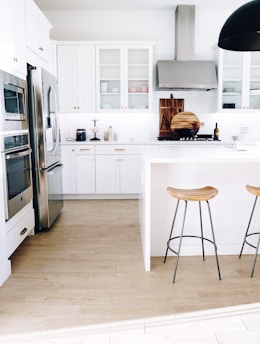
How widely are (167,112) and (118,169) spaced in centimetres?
138

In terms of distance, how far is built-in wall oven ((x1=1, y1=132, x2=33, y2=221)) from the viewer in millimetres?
2525

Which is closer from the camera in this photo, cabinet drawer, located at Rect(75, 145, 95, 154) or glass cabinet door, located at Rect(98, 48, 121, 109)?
cabinet drawer, located at Rect(75, 145, 95, 154)

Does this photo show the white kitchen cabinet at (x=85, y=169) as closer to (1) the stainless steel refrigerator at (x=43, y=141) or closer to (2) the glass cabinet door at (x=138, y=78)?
(2) the glass cabinet door at (x=138, y=78)

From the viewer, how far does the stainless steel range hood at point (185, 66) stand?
5047 mm

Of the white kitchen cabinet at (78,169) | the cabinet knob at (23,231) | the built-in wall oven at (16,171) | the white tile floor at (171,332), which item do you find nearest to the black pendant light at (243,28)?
the white tile floor at (171,332)

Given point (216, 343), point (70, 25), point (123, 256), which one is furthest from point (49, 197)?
point (70, 25)

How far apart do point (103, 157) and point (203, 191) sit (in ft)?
8.98

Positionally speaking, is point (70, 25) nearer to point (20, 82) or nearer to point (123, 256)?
point (20, 82)

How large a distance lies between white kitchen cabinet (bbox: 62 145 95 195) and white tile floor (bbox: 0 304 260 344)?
10.9ft

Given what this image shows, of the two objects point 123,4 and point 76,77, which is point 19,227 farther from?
point 123,4

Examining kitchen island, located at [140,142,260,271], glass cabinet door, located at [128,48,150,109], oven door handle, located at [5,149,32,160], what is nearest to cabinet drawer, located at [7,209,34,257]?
oven door handle, located at [5,149,32,160]

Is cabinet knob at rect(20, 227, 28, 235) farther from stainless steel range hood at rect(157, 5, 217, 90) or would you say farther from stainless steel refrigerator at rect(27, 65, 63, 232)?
stainless steel range hood at rect(157, 5, 217, 90)

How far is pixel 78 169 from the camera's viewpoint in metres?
5.06

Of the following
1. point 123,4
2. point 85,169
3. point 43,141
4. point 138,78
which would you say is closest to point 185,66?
point 138,78
